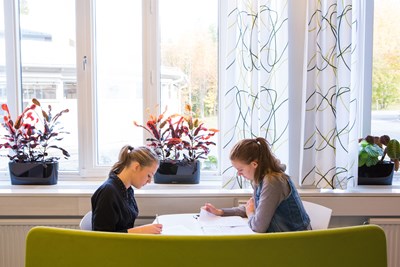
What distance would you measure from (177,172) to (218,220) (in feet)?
2.09

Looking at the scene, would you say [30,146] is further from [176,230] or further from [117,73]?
[176,230]

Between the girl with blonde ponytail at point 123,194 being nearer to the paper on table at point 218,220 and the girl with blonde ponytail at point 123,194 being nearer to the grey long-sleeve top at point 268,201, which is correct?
the paper on table at point 218,220

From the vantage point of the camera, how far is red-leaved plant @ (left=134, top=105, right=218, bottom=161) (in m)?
2.72

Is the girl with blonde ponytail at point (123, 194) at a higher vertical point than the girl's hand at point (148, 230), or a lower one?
higher

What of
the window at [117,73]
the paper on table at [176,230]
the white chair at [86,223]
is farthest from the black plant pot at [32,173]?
the paper on table at [176,230]

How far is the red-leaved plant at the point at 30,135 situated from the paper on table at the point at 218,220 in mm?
1072

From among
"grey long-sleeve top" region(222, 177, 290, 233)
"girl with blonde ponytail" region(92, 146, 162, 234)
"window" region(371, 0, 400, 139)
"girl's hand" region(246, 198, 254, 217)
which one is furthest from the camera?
"window" region(371, 0, 400, 139)

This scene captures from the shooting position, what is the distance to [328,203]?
8.35 feet

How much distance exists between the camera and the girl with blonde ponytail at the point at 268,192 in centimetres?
201

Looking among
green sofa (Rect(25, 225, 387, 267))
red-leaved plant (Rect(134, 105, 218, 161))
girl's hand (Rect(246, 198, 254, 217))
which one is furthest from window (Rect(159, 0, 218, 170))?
green sofa (Rect(25, 225, 387, 267))

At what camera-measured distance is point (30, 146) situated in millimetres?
2703

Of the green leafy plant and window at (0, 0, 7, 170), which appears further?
window at (0, 0, 7, 170)

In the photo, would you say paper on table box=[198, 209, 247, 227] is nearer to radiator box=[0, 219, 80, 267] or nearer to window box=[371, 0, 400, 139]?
radiator box=[0, 219, 80, 267]

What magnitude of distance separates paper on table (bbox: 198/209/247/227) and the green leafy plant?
0.99 meters
